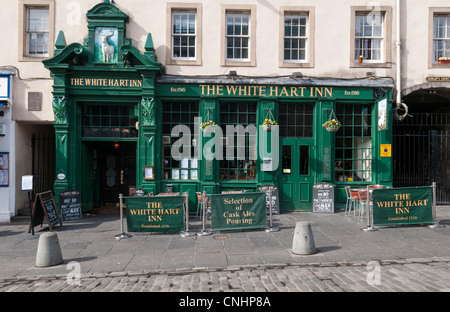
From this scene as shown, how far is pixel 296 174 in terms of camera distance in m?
11.4

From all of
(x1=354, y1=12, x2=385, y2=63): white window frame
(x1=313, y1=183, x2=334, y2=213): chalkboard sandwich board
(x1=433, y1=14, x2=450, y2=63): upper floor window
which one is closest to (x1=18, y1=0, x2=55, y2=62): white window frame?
(x1=313, y1=183, x2=334, y2=213): chalkboard sandwich board

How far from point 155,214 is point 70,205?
353 cm

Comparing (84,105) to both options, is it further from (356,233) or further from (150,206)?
(356,233)

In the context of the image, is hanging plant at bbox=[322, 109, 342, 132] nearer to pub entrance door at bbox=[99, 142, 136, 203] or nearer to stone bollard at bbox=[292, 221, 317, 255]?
stone bollard at bbox=[292, 221, 317, 255]

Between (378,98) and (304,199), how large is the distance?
14.8 feet

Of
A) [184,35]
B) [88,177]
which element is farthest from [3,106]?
[184,35]

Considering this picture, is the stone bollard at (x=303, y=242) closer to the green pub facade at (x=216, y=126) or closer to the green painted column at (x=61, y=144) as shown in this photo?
the green pub facade at (x=216, y=126)

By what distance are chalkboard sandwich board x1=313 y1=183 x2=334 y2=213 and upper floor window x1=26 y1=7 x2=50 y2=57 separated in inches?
421

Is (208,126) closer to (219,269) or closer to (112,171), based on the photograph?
(112,171)

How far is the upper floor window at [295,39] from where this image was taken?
37.5 feet

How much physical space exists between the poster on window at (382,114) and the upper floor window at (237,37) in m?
4.95

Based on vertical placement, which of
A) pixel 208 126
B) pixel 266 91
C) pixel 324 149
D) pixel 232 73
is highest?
pixel 232 73

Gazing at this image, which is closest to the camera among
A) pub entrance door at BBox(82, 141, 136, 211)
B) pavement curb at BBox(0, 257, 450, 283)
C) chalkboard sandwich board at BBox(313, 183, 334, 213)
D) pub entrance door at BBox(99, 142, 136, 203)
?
pavement curb at BBox(0, 257, 450, 283)

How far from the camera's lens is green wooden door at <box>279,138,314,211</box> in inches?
445
